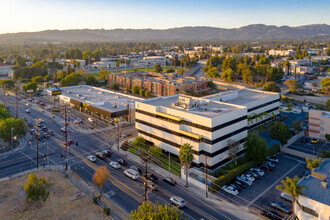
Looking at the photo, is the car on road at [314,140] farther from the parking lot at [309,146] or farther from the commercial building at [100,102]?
the commercial building at [100,102]

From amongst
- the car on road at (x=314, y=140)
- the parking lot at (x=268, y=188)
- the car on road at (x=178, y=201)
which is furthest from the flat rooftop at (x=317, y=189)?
the car on road at (x=314, y=140)

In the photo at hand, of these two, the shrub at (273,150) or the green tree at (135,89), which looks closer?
the shrub at (273,150)

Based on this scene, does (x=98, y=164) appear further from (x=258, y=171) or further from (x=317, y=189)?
(x=317, y=189)

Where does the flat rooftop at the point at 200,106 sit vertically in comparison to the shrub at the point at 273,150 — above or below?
above

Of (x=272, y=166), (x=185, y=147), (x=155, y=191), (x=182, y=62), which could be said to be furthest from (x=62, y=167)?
(x=182, y=62)

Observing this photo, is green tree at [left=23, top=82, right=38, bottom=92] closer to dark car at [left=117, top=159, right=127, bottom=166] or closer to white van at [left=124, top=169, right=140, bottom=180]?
dark car at [left=117, top=159, right=127, bottom=166]

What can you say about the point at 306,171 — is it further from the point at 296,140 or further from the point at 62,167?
the point at 62,167

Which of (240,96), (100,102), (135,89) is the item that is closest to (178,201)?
(240,96)
